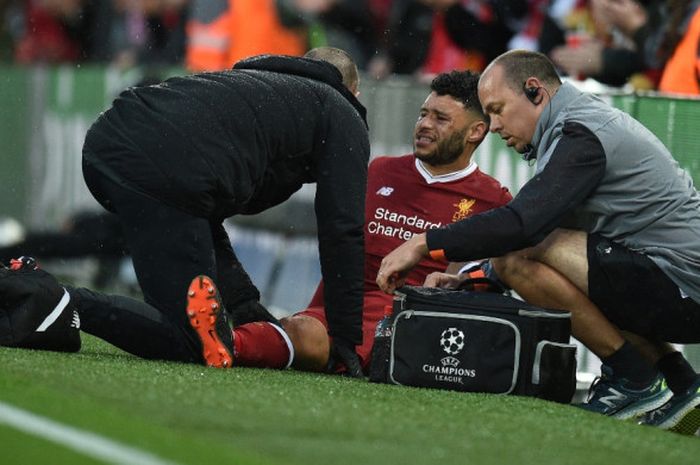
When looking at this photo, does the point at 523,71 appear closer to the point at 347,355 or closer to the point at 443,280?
the point at 443,280

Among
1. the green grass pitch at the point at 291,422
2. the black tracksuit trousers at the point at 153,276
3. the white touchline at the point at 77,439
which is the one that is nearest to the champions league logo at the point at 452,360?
the green grass pitch at the point at 291,422

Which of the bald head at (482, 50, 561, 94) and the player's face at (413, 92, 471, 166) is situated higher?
the bald head at (482, 50, 561, 94)

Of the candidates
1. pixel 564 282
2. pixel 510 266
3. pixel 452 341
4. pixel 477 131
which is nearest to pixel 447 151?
pixel 477 131

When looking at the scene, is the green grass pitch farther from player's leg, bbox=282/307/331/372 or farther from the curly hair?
the curly hair

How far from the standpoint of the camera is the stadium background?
8.02 metres

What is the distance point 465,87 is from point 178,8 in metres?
5.22

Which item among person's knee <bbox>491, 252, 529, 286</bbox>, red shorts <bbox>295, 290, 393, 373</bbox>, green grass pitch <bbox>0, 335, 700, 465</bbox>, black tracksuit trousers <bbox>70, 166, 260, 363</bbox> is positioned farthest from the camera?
red shorts <bbox>295, 290, 393, 373</bbox>

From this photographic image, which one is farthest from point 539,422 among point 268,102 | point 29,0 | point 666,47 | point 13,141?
point 29,0

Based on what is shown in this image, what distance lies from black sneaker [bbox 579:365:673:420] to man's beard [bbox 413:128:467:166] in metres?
1.68

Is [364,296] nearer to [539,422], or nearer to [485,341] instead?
[485,341]

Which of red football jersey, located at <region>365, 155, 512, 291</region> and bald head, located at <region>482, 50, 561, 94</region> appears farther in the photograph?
red football jersey, located at <region>365, 155, 512, 291</region>

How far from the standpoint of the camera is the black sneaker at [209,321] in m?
6.72

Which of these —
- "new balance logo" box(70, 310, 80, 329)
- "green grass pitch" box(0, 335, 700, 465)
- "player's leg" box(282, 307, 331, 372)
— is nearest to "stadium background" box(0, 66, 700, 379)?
"player's leg" box(282, 307, 331, 372)

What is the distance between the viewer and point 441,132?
7.84 meters
